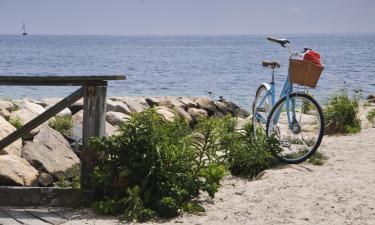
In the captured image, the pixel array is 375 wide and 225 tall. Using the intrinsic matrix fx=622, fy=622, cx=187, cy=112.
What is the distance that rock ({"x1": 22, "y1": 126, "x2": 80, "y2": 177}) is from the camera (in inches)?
324

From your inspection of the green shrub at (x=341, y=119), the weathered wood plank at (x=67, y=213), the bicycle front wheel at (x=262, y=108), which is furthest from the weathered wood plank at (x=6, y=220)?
the green shrub at (x=341, y=119)

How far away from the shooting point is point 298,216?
611cm

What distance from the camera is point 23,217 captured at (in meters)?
6.06

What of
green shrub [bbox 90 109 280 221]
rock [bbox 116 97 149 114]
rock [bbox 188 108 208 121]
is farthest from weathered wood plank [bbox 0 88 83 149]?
rock [bbox 188 108 208 121]

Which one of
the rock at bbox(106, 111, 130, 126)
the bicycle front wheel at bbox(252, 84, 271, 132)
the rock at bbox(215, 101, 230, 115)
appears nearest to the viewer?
the bicycle front wheel at bbox(252, 84, 271, 132)

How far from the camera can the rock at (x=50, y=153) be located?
324 inches

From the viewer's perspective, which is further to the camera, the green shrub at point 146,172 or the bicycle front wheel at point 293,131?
the bicycle front wheel at point 293,131

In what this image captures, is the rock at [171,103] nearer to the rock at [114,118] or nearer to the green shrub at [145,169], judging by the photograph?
the rock at [114,118]

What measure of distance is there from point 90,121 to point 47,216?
3.54 ft

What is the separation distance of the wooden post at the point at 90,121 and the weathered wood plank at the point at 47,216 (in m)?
0.51

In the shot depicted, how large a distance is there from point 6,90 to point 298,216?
2186 centimetres

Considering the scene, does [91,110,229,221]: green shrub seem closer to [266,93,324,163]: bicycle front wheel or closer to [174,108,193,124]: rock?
[266,93,324,163]: bicycle front wheel

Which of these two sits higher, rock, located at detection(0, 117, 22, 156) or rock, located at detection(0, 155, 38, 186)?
rock, located at detection(0, 117, 22, 156)

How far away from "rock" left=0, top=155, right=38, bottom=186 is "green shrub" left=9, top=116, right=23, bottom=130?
1.83 meters
